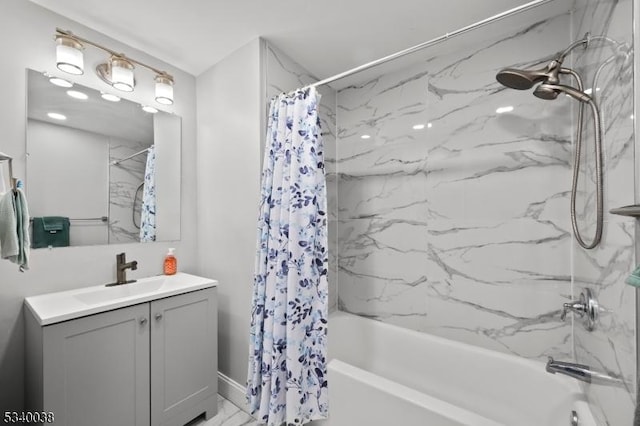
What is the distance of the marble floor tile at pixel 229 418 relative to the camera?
1677 millimetres

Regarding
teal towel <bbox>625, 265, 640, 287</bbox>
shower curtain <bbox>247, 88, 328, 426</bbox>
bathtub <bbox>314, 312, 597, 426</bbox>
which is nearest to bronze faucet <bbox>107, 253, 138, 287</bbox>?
shower curtain <bbox>247, 88, 328, 426</bbox>

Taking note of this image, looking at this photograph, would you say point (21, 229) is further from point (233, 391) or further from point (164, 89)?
point (233, 391)

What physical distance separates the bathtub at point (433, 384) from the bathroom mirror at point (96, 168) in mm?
1601

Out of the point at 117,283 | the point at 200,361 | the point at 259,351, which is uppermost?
the point at 117,283

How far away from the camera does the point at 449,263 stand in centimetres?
180

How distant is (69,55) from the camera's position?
1.46 metres

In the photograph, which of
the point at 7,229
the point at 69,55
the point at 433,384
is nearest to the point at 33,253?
the point at 7,229

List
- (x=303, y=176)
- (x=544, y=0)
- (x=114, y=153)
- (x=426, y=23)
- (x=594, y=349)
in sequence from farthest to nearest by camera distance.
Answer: (x=114, y=153) → (x=426, y=23) → (x=303, y=176) → (x=594, y=349) → (x=544, y=0)

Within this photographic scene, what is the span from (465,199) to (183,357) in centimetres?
200

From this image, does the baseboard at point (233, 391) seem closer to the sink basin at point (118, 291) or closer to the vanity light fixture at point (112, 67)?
the sink basin at point (118, 291)

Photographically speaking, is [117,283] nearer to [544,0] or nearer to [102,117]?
[102,117]

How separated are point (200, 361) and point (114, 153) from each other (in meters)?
1.45

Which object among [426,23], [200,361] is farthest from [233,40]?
[200,361]

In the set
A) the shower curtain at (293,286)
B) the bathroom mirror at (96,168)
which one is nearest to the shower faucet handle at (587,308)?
the shower curtain at (293,286)
